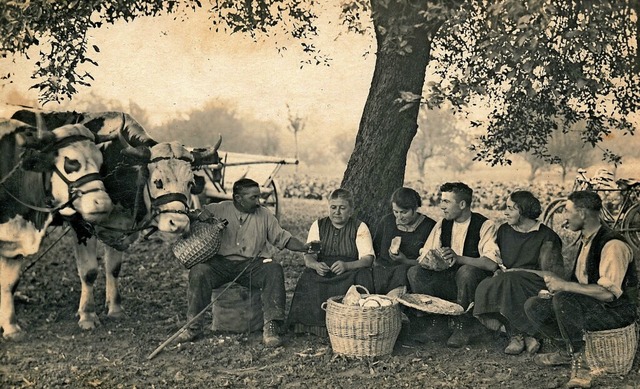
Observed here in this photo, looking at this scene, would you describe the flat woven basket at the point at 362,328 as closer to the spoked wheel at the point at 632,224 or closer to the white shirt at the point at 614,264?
the white shirt at the point at 614,264

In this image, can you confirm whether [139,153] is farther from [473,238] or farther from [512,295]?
[512,295]

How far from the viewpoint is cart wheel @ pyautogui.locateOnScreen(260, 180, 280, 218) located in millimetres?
8734

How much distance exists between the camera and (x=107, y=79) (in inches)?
253

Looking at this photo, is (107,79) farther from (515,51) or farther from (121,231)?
(515,51)

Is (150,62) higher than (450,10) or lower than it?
lower

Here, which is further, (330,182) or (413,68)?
(330,182)

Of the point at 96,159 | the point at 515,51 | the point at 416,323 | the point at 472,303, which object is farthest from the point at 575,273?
the point at 96,159

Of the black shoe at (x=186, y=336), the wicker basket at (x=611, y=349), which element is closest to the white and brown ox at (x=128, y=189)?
the black shoe at (x=186, y=336)

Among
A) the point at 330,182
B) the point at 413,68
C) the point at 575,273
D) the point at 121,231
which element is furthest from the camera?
the point at 330,182

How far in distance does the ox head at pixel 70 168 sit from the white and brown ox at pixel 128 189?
1.03 feet

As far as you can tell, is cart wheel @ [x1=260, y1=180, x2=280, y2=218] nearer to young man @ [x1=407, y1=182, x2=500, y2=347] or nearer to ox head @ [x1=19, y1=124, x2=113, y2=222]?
ox head @ [x1=19, y1=124, x2=113, y2=222]

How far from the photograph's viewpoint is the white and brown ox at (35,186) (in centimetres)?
551

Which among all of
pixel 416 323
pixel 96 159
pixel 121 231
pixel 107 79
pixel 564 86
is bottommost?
pixel 416 323

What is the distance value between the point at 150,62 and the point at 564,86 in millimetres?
3862
